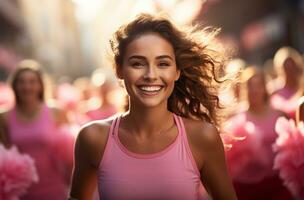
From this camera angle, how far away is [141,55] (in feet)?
13.6

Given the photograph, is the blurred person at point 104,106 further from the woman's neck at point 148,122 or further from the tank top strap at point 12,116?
the woman's neck at point 148,122

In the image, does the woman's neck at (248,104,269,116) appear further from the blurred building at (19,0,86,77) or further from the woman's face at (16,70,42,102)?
the blurred building at (19,0,86,77)

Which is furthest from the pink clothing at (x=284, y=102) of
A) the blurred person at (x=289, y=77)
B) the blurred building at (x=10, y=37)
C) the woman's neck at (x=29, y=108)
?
the blurred building at (x=10, y=37)

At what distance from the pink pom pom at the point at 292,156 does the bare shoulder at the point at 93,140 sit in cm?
165

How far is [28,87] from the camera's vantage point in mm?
8539

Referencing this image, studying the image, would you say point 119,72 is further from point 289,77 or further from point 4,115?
point 289,77

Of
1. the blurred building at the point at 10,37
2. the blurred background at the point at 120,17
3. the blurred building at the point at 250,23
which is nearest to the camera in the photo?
the blurred background at the point at 120,17

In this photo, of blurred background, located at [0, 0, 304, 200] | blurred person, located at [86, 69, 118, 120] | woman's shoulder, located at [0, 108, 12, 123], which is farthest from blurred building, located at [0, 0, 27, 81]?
woman's shoulder, located at [0, 108, 12, 123]

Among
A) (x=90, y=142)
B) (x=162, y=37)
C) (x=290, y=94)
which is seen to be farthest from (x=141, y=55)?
(x=290, y=94)

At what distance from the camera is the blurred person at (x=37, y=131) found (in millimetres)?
8055

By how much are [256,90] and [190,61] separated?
487 centimetres

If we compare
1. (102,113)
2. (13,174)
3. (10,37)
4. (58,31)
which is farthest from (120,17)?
(58,31)

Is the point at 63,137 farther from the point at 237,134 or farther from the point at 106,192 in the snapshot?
the point at 106,192

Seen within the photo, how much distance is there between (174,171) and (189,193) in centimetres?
13
